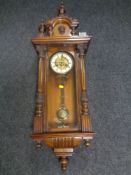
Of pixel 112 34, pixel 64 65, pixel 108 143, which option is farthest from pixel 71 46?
pixel 108 143

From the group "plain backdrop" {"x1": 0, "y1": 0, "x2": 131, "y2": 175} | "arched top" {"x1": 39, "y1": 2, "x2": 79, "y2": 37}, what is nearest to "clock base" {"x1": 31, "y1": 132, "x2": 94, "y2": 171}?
"plain backdrop" {"x1": 0, "y1": 0, "x2": 131, "y2": 175}

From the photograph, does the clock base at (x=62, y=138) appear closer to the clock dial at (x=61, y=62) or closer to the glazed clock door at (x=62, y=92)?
the glazed clock door at (x=62, y=92)

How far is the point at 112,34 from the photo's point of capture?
61.4 inches

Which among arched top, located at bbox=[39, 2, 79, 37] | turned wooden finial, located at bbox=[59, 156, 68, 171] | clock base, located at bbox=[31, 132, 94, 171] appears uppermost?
arched top, located at bbox=[39, 2, 79, 37]

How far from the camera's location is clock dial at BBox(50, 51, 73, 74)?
129 cm

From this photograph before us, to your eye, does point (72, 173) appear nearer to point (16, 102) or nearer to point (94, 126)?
point (94, 126)

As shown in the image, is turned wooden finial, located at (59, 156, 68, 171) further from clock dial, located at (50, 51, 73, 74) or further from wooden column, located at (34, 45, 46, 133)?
clock dial, located at (50, 51, 73, 74)

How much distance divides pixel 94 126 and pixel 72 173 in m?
0.26

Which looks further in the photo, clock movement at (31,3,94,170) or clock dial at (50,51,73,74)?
clock dial at (50,51,73,74)

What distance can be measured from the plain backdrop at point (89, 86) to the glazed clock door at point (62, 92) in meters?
0.20

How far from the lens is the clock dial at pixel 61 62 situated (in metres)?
1.29

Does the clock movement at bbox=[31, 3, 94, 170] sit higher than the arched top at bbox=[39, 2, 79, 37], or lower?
lower

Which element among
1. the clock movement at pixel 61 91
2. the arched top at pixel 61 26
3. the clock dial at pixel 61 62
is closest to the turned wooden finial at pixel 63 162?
the clock movement at pixel 61 91

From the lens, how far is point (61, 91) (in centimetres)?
128
